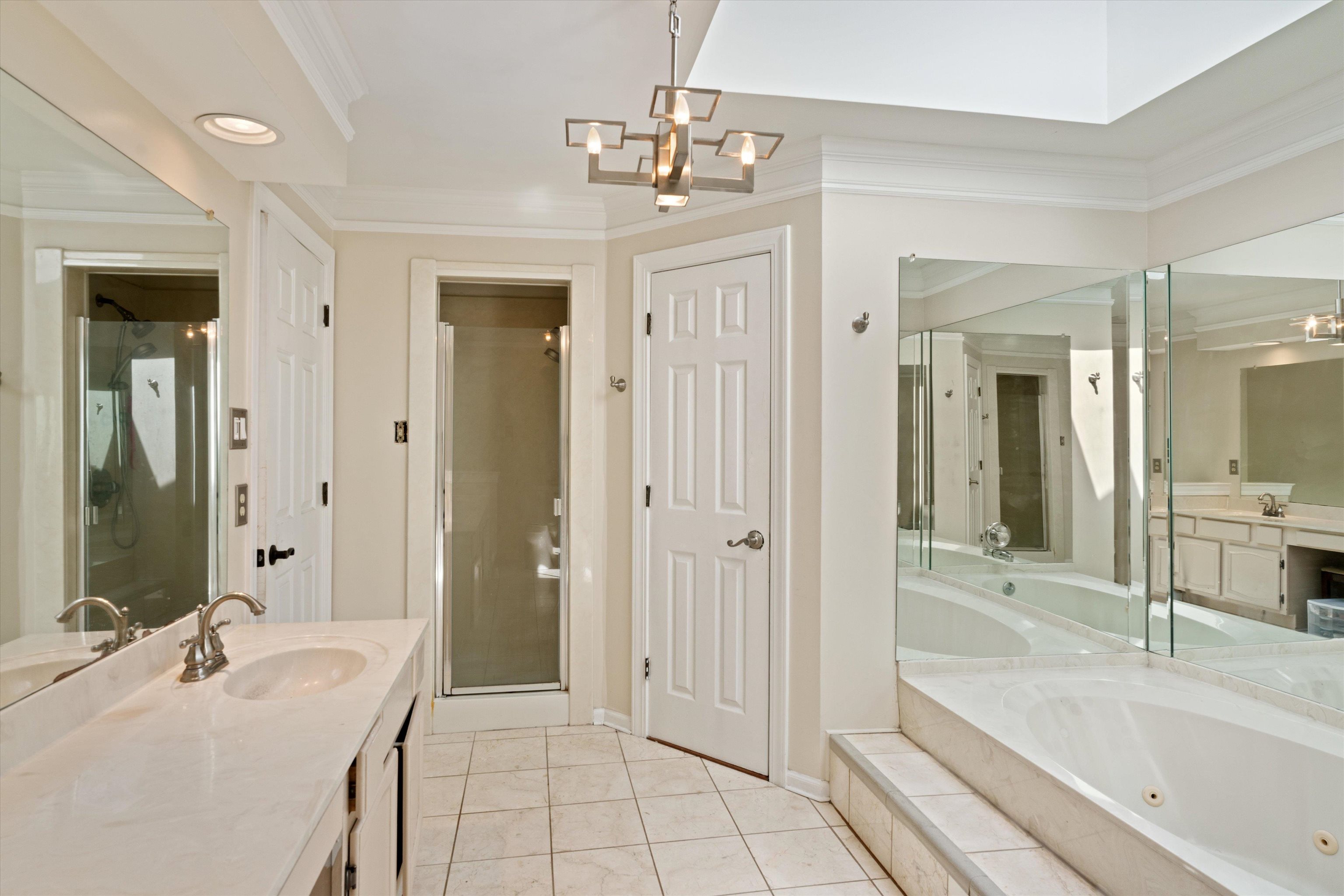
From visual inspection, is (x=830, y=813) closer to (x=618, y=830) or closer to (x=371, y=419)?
(x=618, y=830)

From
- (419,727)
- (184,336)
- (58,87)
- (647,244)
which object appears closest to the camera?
(58,87)

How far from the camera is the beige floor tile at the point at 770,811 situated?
7.64ft

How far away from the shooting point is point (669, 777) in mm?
2650

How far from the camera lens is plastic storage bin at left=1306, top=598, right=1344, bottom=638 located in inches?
77.7

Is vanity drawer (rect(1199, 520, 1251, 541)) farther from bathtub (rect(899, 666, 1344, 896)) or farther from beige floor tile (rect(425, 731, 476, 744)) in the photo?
beige floor tile (rect(425, 731, 476, 744))

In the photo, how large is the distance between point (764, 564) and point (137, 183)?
216 cm

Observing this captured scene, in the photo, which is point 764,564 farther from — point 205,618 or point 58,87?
point 58,87

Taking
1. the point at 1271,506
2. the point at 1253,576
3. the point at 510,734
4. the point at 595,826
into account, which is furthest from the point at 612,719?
the point at 1271,506

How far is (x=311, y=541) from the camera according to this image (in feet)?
9.04

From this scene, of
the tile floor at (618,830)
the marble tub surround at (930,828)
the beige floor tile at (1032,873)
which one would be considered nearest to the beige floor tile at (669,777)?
the tile floor at (618,830)

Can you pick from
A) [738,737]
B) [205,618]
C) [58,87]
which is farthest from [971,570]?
[58,87]

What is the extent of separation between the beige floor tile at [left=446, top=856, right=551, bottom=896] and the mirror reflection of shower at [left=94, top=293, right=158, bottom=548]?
1.33 m

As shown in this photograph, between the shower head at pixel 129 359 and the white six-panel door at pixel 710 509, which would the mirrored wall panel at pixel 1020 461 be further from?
the shower head at pixel 129 359

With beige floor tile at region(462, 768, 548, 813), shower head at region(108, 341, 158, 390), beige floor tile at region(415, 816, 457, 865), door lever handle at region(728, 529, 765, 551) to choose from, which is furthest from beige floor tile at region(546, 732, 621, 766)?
shower head at region(108, 341, 158, 390)
